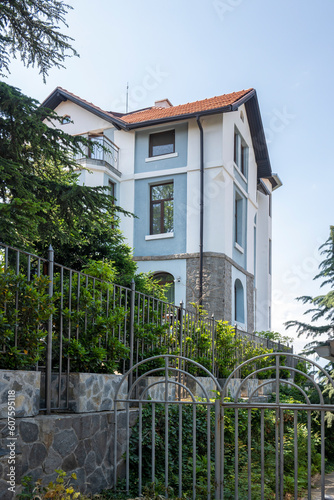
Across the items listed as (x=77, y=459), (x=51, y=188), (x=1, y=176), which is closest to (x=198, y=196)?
(x=51, y=188)

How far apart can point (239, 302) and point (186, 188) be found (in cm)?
534

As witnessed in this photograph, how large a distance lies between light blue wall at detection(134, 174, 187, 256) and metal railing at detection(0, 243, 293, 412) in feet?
32.5

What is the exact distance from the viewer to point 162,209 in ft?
66.5

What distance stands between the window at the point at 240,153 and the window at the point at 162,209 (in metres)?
3.22

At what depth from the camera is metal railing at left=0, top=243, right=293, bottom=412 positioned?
5.59m

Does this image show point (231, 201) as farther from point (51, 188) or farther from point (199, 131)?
point (51, 188)

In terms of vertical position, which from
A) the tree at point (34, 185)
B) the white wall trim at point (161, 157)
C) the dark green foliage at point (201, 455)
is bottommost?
the dark green foliage at point (201, 455)

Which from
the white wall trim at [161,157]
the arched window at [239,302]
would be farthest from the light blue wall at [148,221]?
the arched window at [239,302]

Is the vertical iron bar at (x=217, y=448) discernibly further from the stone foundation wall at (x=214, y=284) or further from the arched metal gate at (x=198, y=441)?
the stone foundation wall at (x=214, y=284)

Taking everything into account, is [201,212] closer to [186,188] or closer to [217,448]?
[186,188]

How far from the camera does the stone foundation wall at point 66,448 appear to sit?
16.7 feet

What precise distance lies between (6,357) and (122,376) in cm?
225

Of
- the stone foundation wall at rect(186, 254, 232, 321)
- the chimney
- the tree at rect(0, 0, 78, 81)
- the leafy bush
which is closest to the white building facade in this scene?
the stone foundation wall at rect(186, 254, 232, 321)

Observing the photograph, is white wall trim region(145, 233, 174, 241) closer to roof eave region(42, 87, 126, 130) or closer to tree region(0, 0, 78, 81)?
roof eave region(42, 87, 126, 130)
